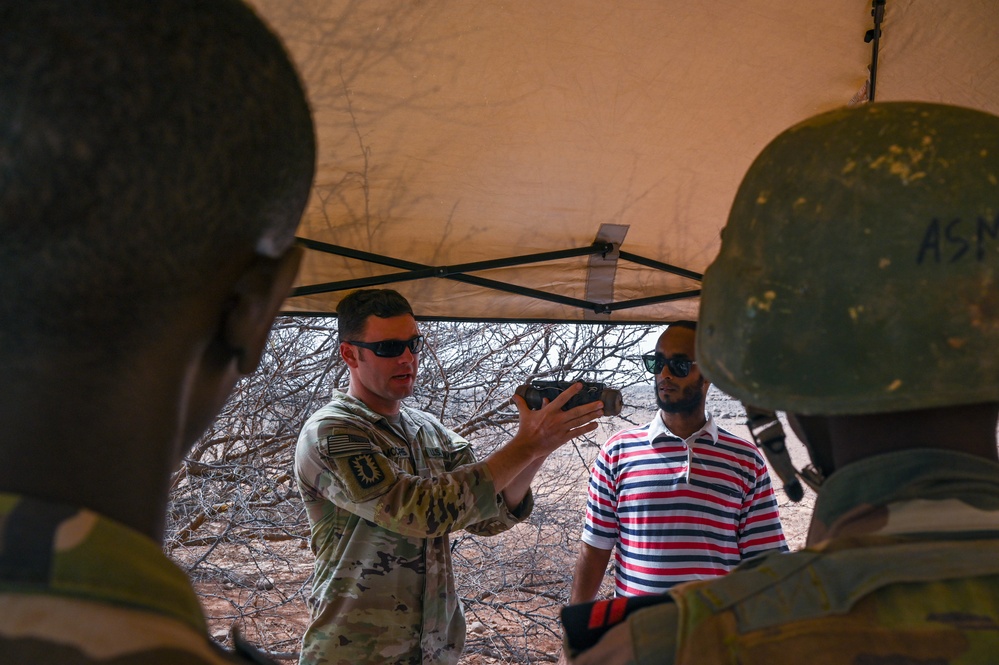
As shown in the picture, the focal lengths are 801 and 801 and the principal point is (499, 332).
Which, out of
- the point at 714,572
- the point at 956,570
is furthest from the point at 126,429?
the point at 714,572

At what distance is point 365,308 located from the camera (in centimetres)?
300

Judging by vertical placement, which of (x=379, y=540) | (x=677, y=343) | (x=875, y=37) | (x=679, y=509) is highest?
(x=875, y=37)

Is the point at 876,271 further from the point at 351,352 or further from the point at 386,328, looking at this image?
the point at 351,352

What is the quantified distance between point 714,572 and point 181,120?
2740mm

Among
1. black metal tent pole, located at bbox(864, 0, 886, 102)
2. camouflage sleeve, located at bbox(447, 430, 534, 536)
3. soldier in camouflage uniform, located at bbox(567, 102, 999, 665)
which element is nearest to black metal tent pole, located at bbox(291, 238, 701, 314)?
camouflage sleeve, located at bbox(447, 430, 534, 536)

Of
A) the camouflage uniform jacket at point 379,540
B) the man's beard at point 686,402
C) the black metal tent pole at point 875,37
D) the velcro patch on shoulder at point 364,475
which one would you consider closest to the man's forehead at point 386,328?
the camouflage uniform jacket at point 379,540

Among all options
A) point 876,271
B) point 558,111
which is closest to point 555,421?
point 558,111

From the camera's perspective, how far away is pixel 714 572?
116 inches

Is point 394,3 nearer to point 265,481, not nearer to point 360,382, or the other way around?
point 360,382

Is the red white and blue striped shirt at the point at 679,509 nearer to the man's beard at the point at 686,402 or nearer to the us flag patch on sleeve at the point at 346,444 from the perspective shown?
the man's beard at the point at 686,402

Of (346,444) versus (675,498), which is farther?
(675,498)

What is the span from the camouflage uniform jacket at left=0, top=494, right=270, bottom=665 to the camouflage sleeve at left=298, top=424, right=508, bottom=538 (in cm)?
193

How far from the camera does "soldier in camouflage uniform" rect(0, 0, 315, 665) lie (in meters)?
0.56

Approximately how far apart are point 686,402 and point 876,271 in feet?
7.48
